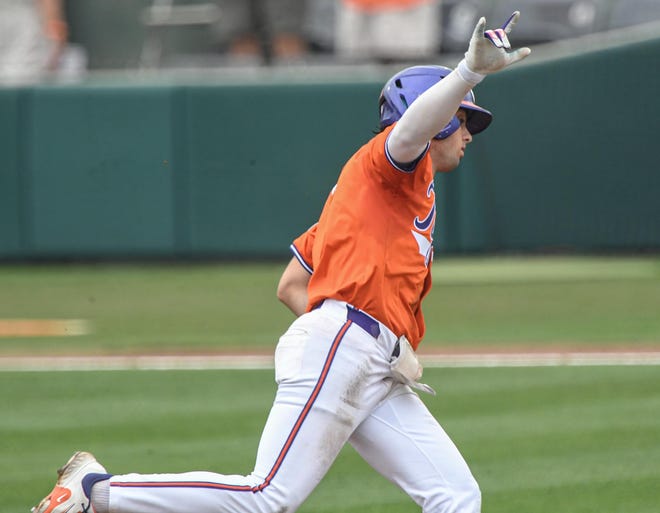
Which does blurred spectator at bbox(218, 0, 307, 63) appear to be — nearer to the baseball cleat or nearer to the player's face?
the player's face

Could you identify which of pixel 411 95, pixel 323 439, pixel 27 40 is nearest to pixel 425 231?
pixel 411 95

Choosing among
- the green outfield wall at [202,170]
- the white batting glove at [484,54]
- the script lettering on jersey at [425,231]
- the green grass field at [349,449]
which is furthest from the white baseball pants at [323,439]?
the green outfield wall at [202,170]

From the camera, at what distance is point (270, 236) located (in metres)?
14.8

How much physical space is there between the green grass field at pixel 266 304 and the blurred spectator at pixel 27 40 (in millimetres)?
2418

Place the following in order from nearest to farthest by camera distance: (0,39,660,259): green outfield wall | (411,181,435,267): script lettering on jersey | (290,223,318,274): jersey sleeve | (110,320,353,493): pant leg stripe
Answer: (110,320,353,493): pant leg stripe
(411,181,435,267): script lettering on jersey
(290,223,318,274): jersey sleeve
(0,39,660,259): green outfield wall

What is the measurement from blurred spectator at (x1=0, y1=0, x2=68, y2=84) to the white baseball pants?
1205cm

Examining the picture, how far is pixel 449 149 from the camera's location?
4250 mm

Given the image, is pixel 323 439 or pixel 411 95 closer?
pixel 323 439

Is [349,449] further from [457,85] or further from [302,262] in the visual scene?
[457,85]

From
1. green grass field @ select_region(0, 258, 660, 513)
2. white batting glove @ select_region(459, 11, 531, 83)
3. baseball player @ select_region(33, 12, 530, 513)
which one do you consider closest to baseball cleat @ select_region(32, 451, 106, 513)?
baseball player @ select_region(33, 12, 530, 513)

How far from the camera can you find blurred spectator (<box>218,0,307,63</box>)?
16734 mm

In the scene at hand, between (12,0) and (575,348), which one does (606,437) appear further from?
(12,0)

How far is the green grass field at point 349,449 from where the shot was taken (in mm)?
5898

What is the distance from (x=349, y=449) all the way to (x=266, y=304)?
562 cm
